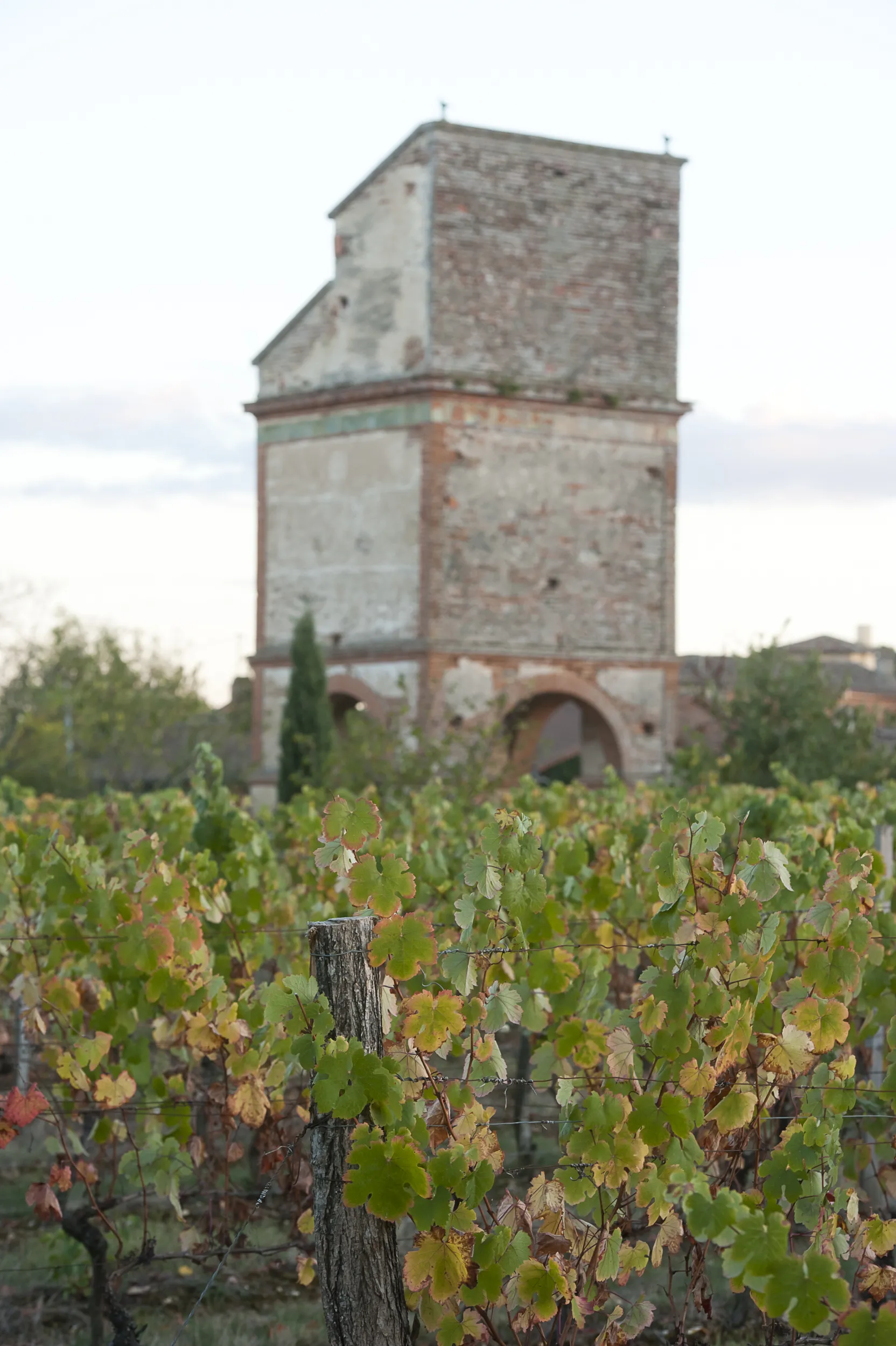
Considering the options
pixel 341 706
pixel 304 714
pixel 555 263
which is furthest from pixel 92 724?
pixel 555 263

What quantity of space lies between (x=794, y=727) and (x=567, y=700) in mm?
3155

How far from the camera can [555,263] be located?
22.3 meters

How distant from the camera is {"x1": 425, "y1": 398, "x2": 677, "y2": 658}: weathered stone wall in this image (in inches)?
844

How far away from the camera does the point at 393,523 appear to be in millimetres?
21703

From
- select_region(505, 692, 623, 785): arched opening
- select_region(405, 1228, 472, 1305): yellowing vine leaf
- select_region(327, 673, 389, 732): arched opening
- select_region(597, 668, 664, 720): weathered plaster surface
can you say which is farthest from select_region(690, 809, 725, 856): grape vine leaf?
select_region(597, 668, 664, 720): weathered plaster surface

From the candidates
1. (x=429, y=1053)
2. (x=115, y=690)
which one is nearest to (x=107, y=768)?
(x=115, y=690)

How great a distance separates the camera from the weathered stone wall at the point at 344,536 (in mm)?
21547

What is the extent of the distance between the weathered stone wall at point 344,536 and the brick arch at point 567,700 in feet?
5.95

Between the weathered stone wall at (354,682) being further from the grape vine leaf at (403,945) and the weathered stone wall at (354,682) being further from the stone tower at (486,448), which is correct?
the grape vine leaf at (403,945)

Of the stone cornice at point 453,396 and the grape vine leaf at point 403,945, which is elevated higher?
the stone cornice at point 453,396

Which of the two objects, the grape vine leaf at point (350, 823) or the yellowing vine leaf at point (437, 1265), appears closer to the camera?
the yellowing vine leaf at point (437, 1265)

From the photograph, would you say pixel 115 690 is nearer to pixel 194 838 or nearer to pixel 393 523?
pixel 393 523

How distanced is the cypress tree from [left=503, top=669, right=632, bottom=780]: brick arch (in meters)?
2.48

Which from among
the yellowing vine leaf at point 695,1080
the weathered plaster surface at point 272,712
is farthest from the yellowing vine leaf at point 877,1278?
the weathered plaster surface at point 272,712
